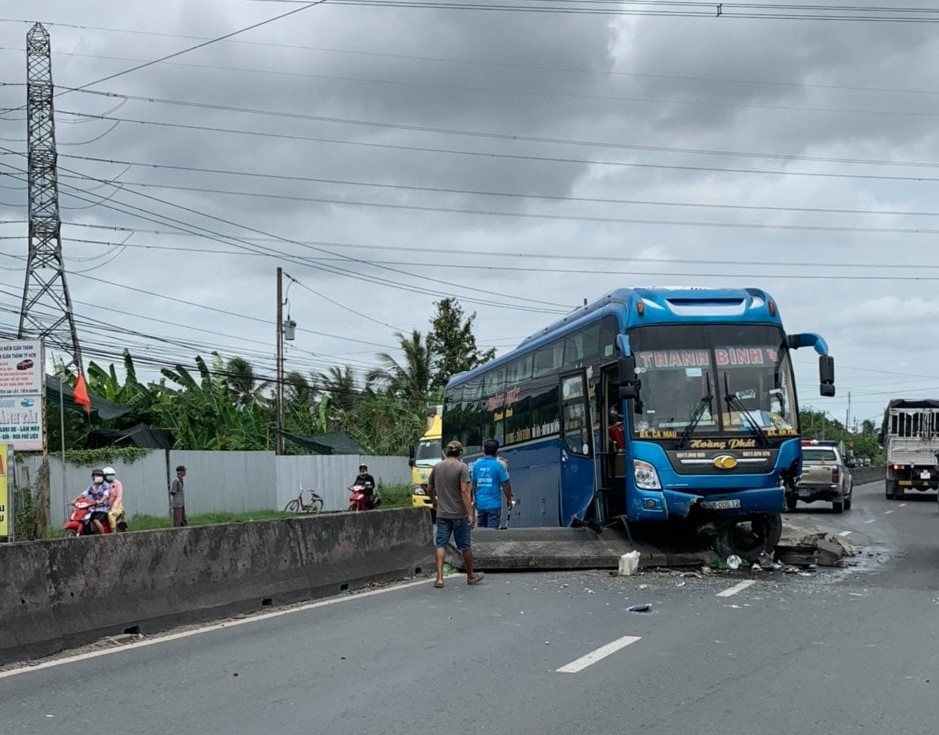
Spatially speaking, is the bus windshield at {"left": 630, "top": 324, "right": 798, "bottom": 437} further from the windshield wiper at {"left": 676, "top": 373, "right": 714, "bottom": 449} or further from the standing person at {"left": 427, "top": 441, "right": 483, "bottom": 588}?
the standing person at {"left": 427, "top": 441, "right": 483, "bottom": 588}

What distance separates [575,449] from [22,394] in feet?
30.1

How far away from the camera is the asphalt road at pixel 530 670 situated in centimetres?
653

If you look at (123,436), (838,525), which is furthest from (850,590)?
(123,436)

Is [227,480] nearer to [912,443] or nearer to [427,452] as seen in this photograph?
[427,452]

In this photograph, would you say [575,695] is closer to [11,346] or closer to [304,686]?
[304,686]

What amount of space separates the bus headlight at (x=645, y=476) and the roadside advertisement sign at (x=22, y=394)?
32.1 feet

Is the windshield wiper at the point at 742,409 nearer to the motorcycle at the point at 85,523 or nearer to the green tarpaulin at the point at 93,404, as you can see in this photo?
the motorcycle at the point at 85,523

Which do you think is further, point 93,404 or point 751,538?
point 93,404

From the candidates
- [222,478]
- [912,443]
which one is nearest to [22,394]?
[222,478]

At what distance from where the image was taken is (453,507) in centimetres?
1285

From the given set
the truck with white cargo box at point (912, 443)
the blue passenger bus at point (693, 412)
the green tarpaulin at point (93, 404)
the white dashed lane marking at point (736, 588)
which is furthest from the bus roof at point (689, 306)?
the truck with white cargo box at point (912, 443)

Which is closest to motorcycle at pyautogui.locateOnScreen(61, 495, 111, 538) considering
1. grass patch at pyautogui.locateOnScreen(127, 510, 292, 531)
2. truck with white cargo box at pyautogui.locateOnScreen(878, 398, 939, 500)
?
grass patch at pyautogui.locateOnScreen(127, 510, 292, 531)

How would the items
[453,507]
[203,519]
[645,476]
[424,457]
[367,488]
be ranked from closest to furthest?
[453,507] < [645,476] < [367,488] < [424,457] < [203,519]

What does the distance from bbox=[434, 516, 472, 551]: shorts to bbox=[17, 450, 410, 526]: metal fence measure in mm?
16930
